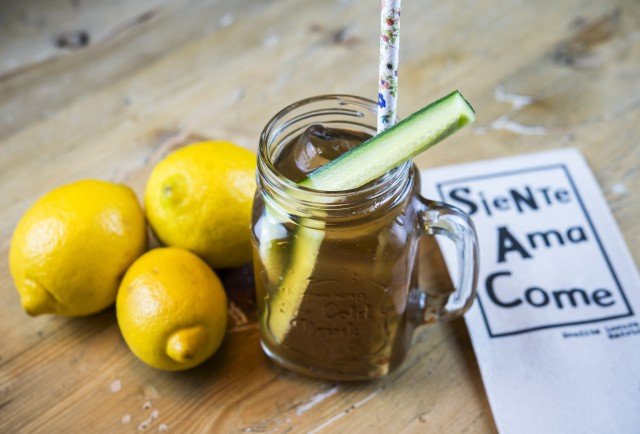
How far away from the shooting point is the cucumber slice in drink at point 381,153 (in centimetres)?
49

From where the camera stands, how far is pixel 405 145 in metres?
0.50

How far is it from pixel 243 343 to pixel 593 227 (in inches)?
16.0

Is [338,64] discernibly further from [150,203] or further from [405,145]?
[405,145]

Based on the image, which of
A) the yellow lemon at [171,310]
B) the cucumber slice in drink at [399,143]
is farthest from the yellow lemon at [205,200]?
the cucumber slice in drink at [399,143]

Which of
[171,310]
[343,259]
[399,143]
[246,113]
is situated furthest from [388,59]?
[246,113]

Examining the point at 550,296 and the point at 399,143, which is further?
the point at 550,296

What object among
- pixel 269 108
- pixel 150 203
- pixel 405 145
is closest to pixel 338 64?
pixel 269 108

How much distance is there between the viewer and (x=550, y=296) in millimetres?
727

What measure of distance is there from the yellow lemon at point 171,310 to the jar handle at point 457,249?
7.9 inches

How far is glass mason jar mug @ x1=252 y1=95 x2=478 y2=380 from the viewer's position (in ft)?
1.81

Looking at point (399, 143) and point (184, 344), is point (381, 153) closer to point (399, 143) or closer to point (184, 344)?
point (399, 143)

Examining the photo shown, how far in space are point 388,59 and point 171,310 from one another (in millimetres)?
287

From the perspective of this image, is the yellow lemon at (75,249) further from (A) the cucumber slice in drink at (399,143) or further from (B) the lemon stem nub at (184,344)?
(A) the cucumber slice in drink at (399,143)

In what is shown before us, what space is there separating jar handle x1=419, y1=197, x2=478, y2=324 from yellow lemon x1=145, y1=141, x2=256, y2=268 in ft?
0.59
